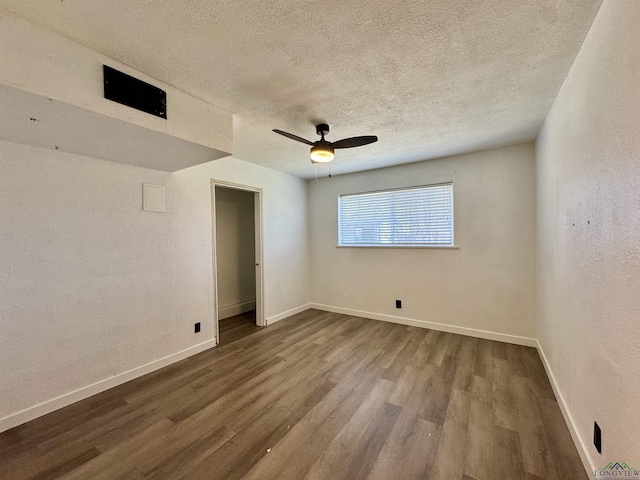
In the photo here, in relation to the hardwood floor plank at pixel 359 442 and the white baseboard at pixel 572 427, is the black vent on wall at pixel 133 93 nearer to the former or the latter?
the hardwood floor plank at pixel 359 442

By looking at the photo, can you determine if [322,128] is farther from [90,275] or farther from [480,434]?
[480,434]

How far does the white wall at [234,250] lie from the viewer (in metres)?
4.60

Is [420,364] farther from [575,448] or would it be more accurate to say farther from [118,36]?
[118,36]

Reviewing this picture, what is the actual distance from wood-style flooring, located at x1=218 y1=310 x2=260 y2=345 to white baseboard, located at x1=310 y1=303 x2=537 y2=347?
1.33m

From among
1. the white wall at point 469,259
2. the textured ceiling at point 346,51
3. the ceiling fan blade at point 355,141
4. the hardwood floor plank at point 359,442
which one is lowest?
the hardwood floor plank at point 359,442

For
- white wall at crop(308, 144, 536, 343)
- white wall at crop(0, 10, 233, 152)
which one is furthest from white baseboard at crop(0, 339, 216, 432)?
white wall at crop(308, 144, 536, 343)

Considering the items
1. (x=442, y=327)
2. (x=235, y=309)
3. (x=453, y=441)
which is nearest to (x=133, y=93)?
(x=453, y=441)

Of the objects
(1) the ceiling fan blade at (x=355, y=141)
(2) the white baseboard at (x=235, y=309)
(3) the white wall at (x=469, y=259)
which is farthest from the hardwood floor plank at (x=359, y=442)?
(2) the white baseboard at (x=235, y=309)

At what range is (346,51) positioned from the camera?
1.54m

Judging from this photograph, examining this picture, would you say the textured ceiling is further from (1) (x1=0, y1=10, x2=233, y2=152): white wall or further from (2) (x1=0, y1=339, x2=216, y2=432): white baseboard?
(2) (x1=0, y1=339, x2=216, y2=432): white baseboard

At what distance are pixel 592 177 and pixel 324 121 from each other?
1946 mm

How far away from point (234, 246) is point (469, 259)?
12.7ft

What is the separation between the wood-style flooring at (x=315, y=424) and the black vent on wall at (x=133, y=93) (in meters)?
2.23

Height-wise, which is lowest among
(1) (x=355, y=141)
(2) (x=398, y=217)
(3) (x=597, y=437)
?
(3) (x=597, y=437)
